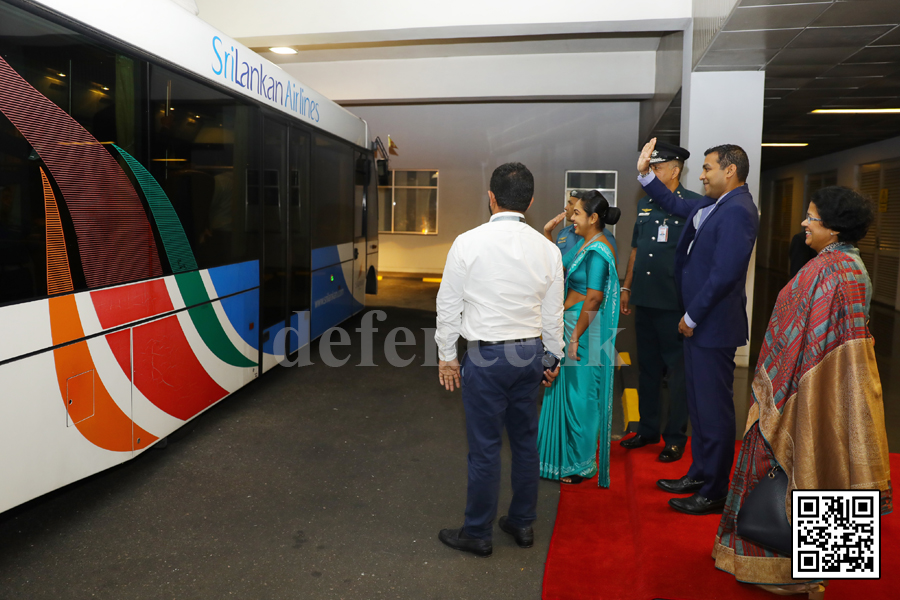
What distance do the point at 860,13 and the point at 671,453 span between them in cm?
324

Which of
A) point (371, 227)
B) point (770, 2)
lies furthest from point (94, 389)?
point (371, 227)

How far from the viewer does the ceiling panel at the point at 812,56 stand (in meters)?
5.37

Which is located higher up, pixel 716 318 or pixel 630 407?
pixel 716 318

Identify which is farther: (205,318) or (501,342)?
(205,318)

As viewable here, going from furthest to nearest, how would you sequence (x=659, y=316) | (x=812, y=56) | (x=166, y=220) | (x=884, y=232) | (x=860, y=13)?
(x=884, y=232), (x=812, y=56), (x=860, y=13), (x=659, y=316), (x=166, y=220)

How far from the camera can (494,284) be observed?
267 cm

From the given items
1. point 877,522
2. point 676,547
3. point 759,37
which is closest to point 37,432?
point 676,547

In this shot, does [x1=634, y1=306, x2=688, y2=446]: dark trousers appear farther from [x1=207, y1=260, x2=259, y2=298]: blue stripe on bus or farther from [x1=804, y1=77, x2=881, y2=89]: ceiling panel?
[x1=804, y1=77, x2=881, y2=89]: ceiling panel

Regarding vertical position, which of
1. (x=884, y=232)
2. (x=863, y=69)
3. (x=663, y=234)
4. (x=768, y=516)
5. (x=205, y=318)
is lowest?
(x=768, y=516)

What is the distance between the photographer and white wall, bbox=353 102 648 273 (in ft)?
46.0

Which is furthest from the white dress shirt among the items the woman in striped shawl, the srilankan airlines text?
the srilankan airlines text

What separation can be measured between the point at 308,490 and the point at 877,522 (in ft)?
8.84

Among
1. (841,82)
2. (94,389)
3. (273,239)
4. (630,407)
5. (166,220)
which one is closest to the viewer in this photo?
(94,389)

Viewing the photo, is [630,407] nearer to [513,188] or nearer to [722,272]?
[722,272]
